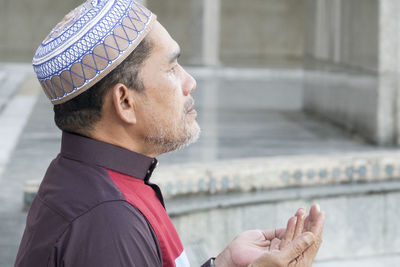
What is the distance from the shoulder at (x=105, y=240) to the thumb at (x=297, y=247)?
0.30 metres

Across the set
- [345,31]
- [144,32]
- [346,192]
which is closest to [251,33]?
[345,31]

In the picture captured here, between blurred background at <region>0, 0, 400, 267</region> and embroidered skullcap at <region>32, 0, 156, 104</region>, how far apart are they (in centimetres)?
241

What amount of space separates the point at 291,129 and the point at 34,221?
24.0 feet

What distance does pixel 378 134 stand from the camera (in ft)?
25.1

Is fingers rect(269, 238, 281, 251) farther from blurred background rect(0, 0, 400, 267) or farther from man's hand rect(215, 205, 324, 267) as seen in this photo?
blurred background rect(0, 0, 400, 267)

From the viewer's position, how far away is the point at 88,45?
157 centimetres

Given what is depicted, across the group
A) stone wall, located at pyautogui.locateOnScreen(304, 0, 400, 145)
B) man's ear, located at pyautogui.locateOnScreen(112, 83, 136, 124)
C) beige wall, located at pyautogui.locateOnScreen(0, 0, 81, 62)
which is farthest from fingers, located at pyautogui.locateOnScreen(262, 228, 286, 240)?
beige wall, located at pyautogui.locateOnScreen(0, 0, 81, 62)

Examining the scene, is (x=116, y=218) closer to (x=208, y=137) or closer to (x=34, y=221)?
(x=34, y=221)

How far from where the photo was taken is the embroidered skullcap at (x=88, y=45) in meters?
1.57

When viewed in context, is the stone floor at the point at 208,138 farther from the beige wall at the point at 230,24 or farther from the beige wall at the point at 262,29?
the beige wall at the point at 262,29

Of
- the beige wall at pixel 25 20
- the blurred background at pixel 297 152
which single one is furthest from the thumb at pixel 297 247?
the beige wall at pixel 25 20

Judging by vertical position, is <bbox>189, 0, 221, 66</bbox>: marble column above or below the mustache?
below

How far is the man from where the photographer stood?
4.83 feet

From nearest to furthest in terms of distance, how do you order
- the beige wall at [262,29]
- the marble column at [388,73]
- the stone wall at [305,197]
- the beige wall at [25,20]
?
the stone wall at [305,197] < the marble column at [388,73] < the beige wall at [25,20] < the beige wall at [262,29]
